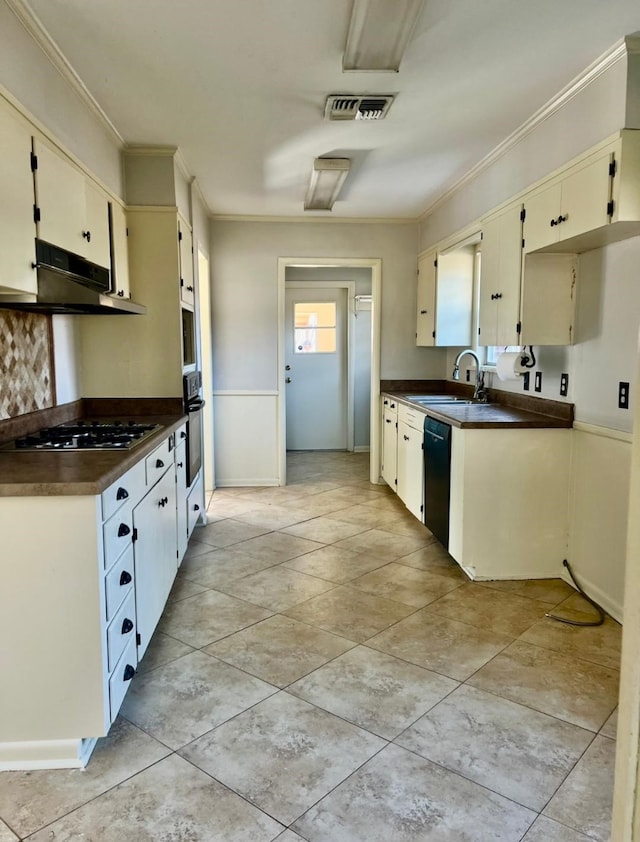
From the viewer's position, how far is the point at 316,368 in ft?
23.9

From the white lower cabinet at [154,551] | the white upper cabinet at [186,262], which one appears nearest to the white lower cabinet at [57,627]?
the white lower cabinet at [154,551]

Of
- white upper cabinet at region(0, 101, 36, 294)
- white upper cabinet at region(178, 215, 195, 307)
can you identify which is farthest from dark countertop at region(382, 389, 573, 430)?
white upper cabinet at region(0, 101, 36, 294)

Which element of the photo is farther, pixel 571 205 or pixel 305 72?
pixel 571 205

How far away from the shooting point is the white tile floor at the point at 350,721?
1618 mm

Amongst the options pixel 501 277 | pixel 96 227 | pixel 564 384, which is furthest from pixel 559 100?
pixel 96 227

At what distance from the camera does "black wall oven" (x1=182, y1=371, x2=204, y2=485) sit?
11.9ft

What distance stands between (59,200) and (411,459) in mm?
2916

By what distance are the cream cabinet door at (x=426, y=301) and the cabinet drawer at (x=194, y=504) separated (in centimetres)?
233

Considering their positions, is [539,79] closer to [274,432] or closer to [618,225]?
[618,225]

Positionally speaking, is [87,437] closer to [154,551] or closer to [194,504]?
[154,551]

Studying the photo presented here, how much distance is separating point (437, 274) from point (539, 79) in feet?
7.42

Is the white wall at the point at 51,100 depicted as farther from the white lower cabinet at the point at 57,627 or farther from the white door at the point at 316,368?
the white door at the point at 316,368

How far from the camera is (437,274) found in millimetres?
4859

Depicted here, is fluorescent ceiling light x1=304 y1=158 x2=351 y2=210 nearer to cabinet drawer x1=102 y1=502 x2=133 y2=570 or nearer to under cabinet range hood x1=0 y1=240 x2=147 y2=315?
under cabinet range hood x1=0 y1=240 x2=147 y2=315
